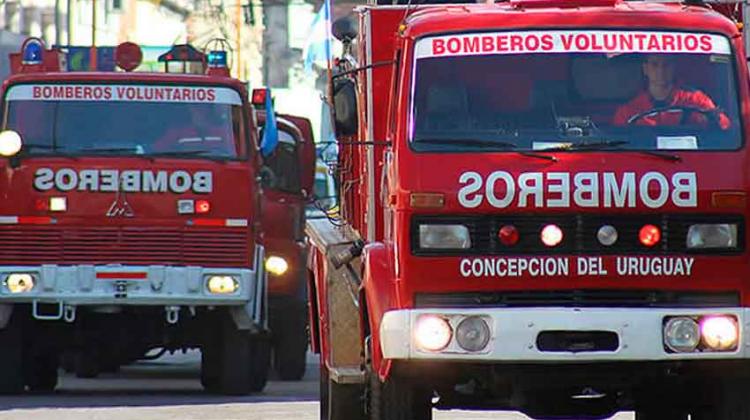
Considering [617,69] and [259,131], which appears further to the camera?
[259,131]

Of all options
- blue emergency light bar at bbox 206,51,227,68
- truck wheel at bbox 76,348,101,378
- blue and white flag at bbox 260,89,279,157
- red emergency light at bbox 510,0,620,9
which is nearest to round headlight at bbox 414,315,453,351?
red emergency light at bbox 510,0,620,9

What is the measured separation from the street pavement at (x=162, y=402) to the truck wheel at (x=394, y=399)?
4561 millimetres

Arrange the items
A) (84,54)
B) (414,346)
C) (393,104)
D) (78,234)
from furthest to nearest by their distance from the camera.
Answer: (84,54) → (78,234) → (393,104) → (414,346)

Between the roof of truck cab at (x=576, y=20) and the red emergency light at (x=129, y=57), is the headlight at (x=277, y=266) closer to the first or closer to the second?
the red emergency light at (x=129, y=57)

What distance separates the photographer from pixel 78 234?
17.8 metres

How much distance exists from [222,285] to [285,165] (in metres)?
1.94

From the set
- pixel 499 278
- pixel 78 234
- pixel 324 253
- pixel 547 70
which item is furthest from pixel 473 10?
pixel 78 234

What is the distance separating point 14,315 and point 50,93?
185 centimetres

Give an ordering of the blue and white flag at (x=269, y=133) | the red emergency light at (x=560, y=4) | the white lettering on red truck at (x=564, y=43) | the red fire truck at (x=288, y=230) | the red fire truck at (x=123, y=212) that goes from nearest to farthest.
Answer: the white lettering on red truck at (x=564, y=43), the red emergency light at (x=560, y=4), the red fire truck at (x=123, y=212), the blue and white flag at (x=269, y=133), the red fire truck at (x=288, y=230)

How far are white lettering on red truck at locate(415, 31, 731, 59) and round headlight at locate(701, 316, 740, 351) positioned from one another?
1.34m

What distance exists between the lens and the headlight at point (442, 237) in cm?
1042

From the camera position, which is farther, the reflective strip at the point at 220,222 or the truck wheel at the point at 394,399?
the reflective strip at the point at 220,222

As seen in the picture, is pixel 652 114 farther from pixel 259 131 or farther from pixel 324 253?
pixel 259 131

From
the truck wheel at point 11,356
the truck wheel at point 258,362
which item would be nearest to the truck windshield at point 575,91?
the truck wheel at point 11,356
